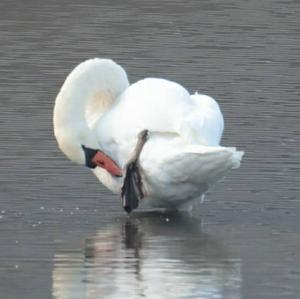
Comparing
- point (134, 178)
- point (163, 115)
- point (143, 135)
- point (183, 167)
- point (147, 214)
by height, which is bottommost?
point (147, 214)

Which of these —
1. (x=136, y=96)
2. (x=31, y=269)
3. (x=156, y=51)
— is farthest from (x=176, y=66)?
(x=31, y=269)

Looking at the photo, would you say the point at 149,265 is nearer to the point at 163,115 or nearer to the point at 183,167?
the point at 183,167

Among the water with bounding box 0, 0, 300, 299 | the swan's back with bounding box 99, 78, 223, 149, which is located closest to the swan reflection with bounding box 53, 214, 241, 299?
the water with bounding box 0, 0, 300, 299

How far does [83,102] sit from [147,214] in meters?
0.94

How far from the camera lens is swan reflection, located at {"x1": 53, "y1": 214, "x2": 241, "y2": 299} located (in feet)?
34.6

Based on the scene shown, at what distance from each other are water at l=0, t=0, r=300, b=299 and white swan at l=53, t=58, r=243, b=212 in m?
0.27

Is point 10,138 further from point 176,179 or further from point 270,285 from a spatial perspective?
point 270,285

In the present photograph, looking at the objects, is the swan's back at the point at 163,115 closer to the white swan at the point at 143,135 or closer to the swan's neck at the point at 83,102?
the white swan at the point at 143,135

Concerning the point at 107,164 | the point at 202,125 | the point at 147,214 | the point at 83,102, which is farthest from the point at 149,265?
the point at 83,102

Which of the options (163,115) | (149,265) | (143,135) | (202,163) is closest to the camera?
(149,265)

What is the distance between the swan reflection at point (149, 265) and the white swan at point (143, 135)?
12.7 inches

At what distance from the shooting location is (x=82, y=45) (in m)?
20.3

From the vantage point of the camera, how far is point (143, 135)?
42.4ft

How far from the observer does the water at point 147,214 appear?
1102 cm
